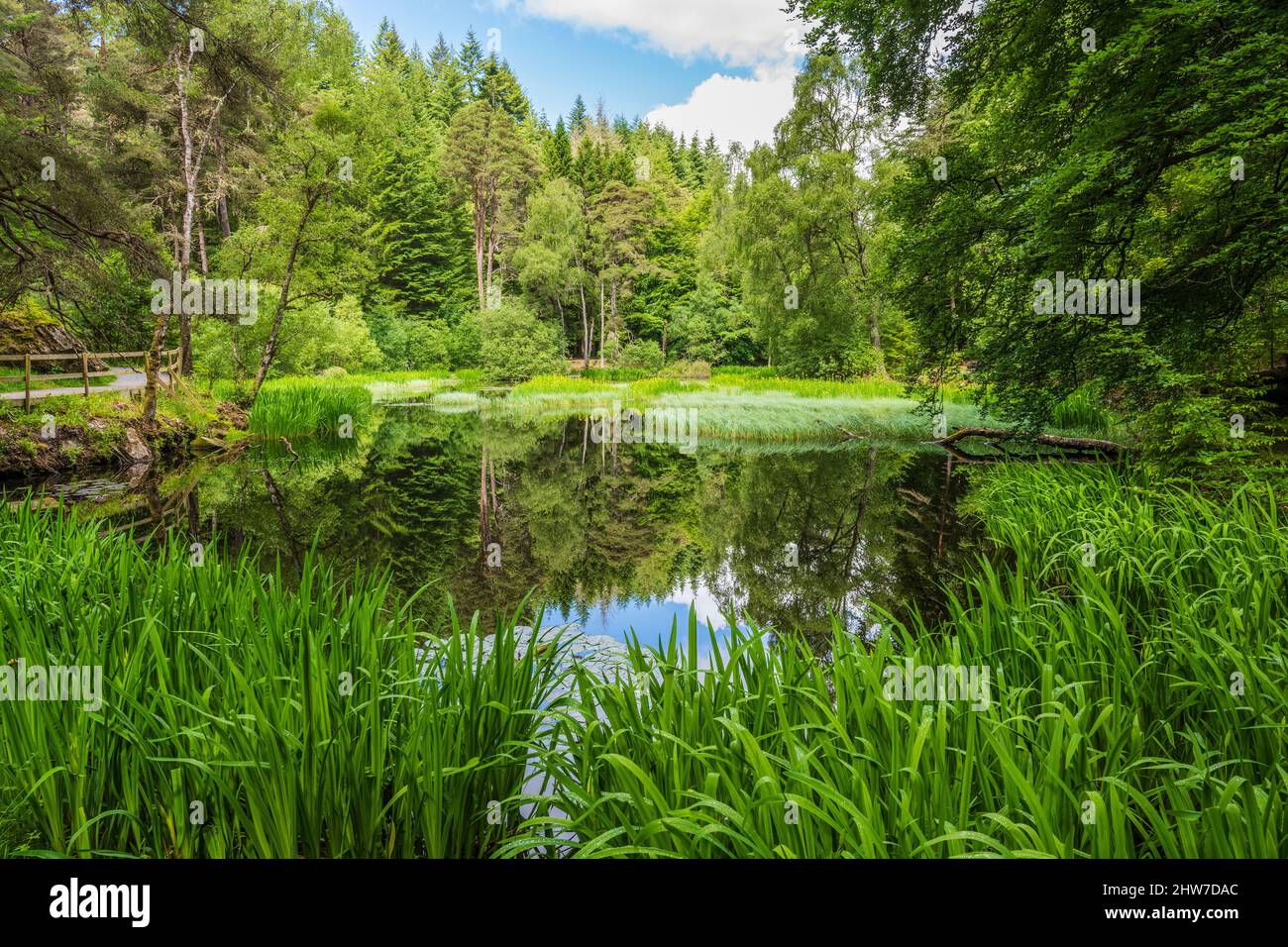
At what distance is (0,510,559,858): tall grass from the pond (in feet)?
2.99

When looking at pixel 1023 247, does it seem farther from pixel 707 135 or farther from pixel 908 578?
pixel 707 135

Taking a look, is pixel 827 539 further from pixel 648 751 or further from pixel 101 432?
pixel 101 432

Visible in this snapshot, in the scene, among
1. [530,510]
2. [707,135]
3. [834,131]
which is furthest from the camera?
[707,135]

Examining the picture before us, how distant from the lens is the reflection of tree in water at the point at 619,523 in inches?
254

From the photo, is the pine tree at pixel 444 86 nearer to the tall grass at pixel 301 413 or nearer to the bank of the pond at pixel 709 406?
the bank of the pond at pixel 709 406

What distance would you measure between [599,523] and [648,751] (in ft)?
23.1

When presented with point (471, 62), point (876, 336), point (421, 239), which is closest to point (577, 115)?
point (471, 62)

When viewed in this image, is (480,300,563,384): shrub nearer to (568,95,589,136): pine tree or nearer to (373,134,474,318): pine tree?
(373,134,474,318): pine tree

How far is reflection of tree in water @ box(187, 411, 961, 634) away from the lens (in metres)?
6.45

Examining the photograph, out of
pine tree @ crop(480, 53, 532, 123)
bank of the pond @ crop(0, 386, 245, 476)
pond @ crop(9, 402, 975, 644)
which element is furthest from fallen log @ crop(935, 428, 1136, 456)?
pine tree @ crop(480, 53, 532, 123)

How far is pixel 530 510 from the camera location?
9.76 metres

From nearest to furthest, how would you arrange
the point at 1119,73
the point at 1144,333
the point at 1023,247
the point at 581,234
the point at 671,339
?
the point at 1119,73 → the point at 1144,333 → the point at 1023,247 → the point at 581,234 → the point at 671,339
